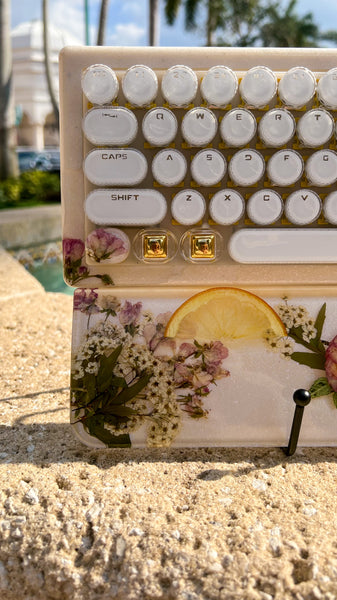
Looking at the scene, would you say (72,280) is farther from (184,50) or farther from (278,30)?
(278,30)

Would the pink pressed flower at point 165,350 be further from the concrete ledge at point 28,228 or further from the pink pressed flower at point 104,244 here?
the concrete ledge at point 28,228

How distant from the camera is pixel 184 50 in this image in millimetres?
630

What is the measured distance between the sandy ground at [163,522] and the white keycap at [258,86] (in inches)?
17.3

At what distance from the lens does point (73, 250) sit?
0.67 m

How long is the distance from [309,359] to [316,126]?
29cm

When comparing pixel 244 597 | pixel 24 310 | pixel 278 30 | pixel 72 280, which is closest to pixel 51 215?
pixel 24 310

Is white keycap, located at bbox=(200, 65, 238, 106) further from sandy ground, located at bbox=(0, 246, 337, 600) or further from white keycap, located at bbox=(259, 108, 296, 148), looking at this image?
sandy ground, located at bbox=(0, 246, 337, 600)

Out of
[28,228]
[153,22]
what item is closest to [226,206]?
[28,228]

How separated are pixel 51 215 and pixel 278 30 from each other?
42.4 ft

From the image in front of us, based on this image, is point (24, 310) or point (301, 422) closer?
point (301, 422)

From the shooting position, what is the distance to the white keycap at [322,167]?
634 millimetres

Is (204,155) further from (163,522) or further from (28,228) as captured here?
(28,228)

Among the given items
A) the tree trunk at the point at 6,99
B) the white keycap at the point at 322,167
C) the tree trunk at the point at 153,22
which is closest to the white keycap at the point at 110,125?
the white keycap at the point at 322,167

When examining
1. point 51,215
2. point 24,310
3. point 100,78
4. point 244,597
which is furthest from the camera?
point 51,215
